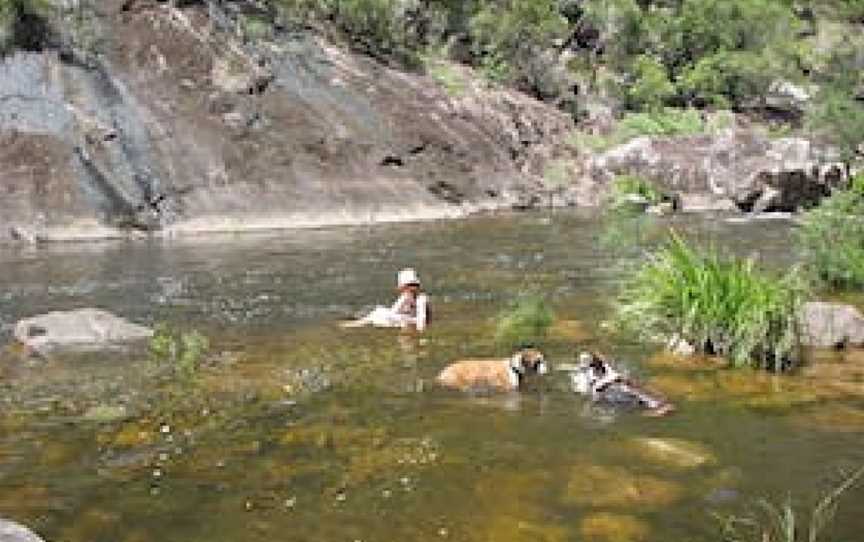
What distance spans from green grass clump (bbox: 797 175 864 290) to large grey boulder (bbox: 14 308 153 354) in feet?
31.8

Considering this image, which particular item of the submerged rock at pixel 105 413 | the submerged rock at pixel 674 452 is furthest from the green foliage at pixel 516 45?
the submerged rock at pixel 674 452

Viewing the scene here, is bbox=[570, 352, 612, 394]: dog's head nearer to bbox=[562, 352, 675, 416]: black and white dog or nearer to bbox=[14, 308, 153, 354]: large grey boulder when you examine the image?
bbox=[562, 352, 675, 416]: black and white dog

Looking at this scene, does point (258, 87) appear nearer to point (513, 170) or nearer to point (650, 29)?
point (513, 170)

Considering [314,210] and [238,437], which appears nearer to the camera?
[238,437]

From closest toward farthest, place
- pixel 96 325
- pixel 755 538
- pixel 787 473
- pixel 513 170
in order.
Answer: pixel 755 538 → pixel 787 473 → pixel 96 325 → pixel 513 170

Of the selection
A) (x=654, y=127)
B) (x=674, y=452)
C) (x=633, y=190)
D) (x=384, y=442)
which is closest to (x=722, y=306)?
(x=674, y=452)

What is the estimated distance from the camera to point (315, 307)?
70.2 ft

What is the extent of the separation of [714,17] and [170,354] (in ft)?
159

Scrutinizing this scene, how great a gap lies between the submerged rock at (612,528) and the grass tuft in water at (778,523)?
1.94ft

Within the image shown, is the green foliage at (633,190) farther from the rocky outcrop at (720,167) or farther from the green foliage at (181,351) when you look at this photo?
the green foliage at (181,351)

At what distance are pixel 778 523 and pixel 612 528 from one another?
118 centimetres

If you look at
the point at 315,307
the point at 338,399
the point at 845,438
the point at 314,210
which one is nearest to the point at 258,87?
the point at 314,210

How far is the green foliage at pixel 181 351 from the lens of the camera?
15786mm

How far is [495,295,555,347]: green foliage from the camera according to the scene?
17.4m
